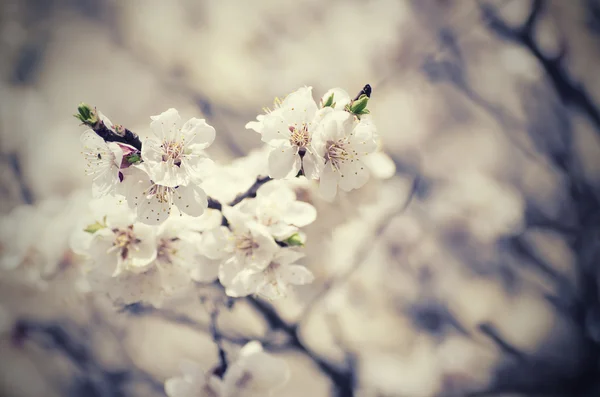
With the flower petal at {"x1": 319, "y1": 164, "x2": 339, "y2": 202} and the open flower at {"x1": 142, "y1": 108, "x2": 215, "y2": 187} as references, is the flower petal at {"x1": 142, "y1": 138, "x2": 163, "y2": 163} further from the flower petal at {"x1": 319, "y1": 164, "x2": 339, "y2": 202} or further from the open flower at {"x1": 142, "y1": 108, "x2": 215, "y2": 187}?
the flower petal at {"x1": 319, "y1": 164, "x2": 339, "y2": 202}

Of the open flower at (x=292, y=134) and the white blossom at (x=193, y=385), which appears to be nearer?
the open flower at (x=292, y=134)

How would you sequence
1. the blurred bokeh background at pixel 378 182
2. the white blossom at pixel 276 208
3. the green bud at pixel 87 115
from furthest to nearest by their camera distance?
the blurred bokeh background at pixel 378 182 < the white blossom at pixel 276 208 < the green bud at pixel 87 115

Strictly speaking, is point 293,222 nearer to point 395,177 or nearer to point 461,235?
point 395,177

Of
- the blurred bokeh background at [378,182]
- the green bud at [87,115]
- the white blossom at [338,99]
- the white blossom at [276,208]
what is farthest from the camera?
the blurred bokeh background at [378,182]

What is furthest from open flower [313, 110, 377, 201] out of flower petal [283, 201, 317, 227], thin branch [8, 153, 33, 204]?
thin branch [8, 153, 33, 204]

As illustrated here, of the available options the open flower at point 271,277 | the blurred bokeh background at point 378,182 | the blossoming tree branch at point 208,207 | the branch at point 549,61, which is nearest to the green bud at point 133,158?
the blossoming tree branch at point 208,207

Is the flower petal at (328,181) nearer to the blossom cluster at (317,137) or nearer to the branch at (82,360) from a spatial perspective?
the blossom cluster at (317,137)

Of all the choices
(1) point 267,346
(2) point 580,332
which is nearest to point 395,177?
(1) point 267,346

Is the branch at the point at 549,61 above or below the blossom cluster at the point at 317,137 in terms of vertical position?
above
